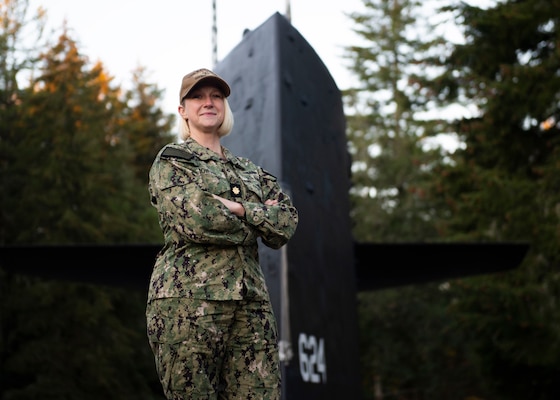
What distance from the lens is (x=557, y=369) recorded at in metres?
13.8

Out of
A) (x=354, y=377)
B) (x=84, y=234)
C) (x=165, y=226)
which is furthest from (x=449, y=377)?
(x=165, y=226)

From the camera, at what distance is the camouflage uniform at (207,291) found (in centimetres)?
263

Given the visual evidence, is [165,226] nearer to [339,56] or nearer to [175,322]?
[175,322]

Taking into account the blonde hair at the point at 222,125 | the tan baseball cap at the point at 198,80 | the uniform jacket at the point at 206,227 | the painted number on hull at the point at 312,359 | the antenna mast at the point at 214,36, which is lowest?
the painted number on hull at the point at 312,359

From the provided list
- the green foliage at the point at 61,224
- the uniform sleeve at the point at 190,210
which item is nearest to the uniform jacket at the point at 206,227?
the uniform sleeve at the point at 190,210

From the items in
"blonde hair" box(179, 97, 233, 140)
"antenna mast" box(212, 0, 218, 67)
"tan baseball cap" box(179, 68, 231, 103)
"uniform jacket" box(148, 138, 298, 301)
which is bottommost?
"uniform jacket" box(148, 138, 298, 301)

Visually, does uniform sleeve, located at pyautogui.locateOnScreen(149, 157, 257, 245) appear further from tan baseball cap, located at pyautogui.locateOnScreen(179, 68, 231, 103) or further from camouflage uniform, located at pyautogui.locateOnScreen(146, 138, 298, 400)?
tan baseball cap, located at pyautogui.locateOnScreen(179, 68, 231, 103)

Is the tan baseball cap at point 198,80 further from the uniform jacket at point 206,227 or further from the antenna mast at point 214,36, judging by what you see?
the antenna mast at point 214,36

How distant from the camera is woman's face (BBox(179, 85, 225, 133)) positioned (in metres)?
2.91

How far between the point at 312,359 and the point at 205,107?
2522 millimetres

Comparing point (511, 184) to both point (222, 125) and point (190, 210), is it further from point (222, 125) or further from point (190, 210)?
point (190, 210)

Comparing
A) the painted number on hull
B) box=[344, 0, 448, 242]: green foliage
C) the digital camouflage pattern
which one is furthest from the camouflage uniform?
box=[344, 0, 448, 242]: green foliage

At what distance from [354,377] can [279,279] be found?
143cm

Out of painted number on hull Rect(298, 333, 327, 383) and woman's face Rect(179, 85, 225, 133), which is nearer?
woman's face Rect(179, 85, 225, 133)
